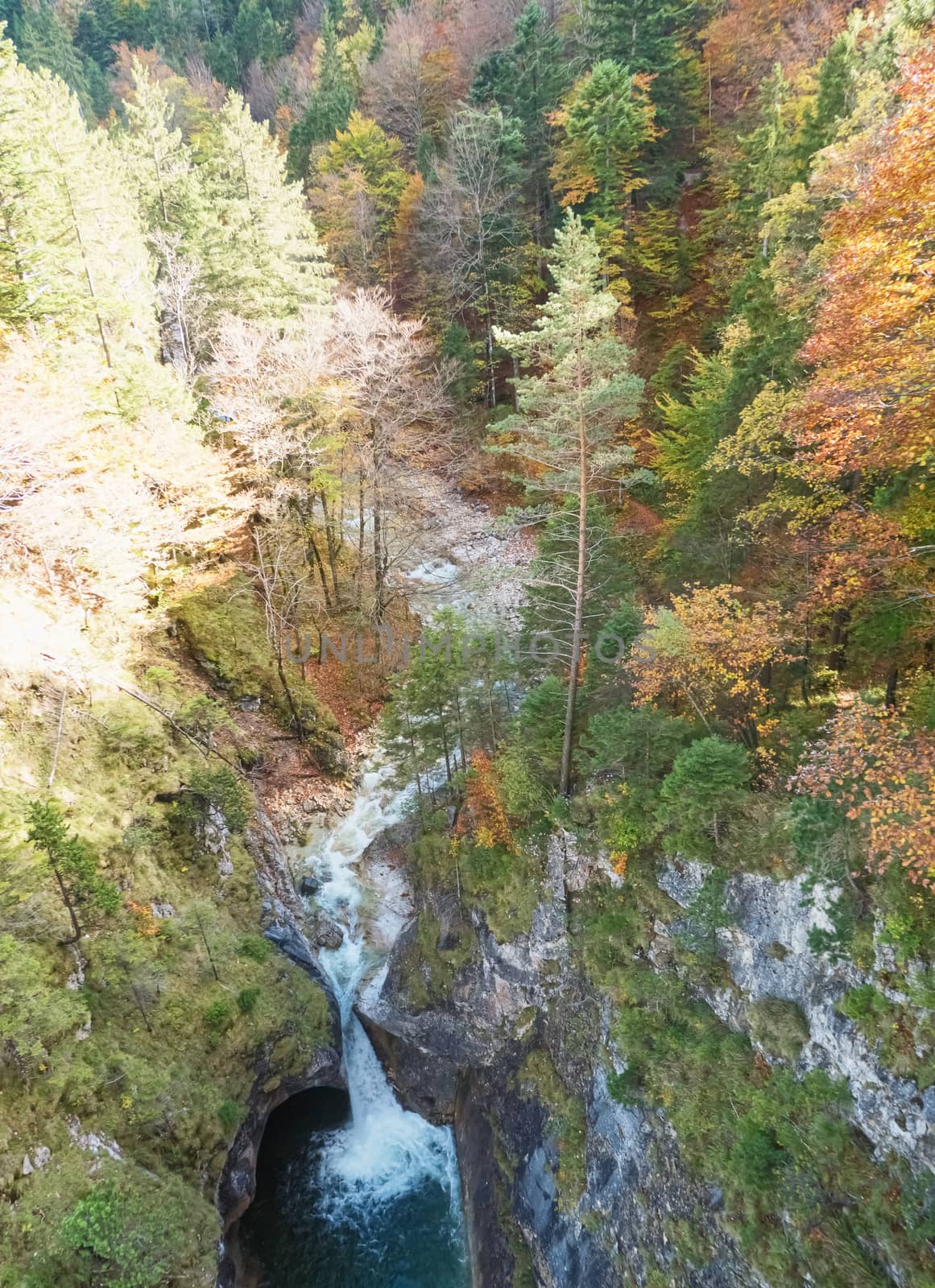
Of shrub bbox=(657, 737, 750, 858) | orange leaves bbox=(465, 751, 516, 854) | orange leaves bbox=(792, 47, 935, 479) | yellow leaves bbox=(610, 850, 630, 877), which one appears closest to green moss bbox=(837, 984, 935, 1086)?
shrub bbox=(657, 737, 750, 858)

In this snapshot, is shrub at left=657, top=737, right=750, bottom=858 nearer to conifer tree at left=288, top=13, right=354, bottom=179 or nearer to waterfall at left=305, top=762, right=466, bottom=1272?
waterfall at left=305, top=762, right=466, bottom=1272

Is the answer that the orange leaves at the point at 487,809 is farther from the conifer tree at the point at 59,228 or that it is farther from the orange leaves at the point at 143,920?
the conifer tree at the point at 59,228

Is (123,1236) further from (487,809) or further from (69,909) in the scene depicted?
(487,809)

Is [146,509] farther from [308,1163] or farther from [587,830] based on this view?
[308,1163]

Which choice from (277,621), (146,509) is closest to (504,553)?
(277,621)

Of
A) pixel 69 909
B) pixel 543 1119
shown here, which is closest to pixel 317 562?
pixel 69 909

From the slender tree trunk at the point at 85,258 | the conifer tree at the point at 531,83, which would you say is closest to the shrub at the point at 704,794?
the slender tree trunk at the point at 85,258
